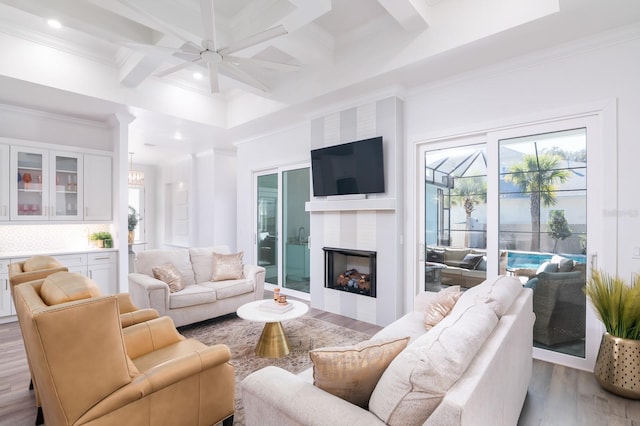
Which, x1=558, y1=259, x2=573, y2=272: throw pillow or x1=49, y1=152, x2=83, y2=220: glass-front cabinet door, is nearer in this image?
x1=558, y1=259, x2=573, y2=272: throw pillow

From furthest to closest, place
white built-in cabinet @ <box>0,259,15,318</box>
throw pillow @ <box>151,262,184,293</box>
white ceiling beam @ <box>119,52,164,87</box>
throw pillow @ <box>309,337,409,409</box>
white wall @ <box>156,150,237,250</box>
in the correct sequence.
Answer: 1. white wall @ <box>156,150,237,250</box>
2. white built-in cabinet @ <box>0,259,15,318</box>
3. throw pillow @ <box>151,262,184,293</box>
4. white ceiling beam @ <box>119,52,164,87</box>
5. throw pillow @ <box>309,337,409,409</box>

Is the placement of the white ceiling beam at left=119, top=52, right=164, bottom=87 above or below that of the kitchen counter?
above

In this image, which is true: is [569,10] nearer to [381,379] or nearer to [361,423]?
[381,379]

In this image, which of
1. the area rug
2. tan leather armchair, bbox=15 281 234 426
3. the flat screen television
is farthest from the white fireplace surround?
tan leather armchair, bbox=15 281 234 426

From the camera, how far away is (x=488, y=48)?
2881 mm

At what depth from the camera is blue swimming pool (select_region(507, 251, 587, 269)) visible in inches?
116

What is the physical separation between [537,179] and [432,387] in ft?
8.97

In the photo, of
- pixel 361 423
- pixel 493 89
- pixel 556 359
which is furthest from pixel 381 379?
pixel 493 89

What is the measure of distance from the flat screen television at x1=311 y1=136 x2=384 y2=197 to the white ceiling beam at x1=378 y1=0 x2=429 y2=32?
3.84 ft

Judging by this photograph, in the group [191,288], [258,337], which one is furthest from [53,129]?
[258,337]

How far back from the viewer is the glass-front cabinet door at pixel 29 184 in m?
4.16

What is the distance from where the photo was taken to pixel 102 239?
4.79 meters

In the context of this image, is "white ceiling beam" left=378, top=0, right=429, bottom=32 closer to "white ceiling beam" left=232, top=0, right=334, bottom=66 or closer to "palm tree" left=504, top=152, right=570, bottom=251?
"white ceiling beam" left=232, top=0, right=334, bottom=66

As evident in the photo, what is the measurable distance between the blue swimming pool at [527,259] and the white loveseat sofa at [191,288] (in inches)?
118
